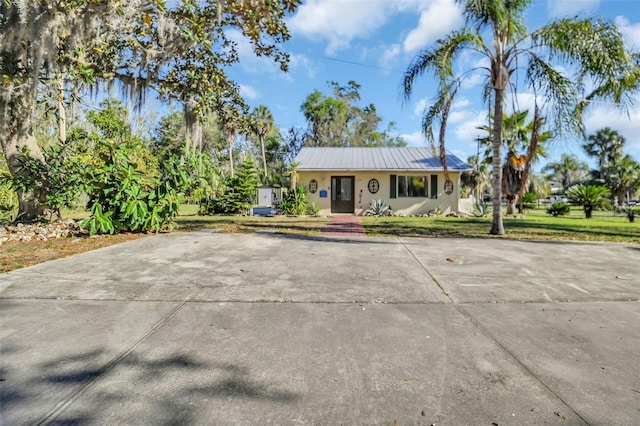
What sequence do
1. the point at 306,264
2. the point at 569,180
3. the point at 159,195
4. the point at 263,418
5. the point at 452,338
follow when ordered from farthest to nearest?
the point at 569,180, the point at 159,195, the point at 306,264, the point at 452,338, the point at 263,418

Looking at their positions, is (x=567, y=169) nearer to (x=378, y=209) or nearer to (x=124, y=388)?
(x=378, y=209)

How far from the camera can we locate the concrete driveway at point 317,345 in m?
1.88

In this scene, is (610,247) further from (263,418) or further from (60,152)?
(60,152)

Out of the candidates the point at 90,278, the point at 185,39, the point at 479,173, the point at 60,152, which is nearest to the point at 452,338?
the point at 90,278

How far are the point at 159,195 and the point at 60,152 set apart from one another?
9.13 feet

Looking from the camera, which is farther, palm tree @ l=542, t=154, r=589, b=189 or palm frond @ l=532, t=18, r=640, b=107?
palm tree @ l=542, t=154, r=589, b=189

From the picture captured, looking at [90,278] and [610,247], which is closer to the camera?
[90,278]

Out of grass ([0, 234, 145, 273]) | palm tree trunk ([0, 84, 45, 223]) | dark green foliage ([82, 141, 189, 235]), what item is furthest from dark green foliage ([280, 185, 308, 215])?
palm tree trunk ([0, 84, 45, 223])

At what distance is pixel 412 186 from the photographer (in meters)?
18.3

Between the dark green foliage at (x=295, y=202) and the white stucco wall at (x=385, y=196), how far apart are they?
926 millimetres

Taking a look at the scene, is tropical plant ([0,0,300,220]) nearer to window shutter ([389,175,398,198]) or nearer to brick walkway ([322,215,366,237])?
brick walkway ([322,215,366,237])

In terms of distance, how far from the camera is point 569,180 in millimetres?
63125

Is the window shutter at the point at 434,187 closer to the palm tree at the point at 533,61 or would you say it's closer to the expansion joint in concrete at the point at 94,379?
the palm tree at the point at 533,61

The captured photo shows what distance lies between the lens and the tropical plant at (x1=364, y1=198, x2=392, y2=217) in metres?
17.4
